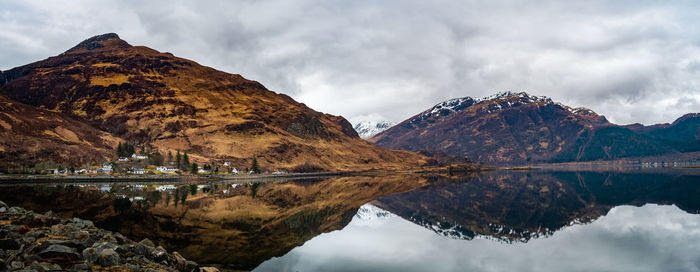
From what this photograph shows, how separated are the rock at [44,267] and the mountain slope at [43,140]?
144m

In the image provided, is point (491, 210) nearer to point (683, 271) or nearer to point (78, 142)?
point (683, 271)

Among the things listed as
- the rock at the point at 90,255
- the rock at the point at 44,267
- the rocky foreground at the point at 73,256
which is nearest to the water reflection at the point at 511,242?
the rocky foreground at the point at 73,256

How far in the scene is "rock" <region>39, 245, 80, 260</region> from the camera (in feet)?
44.9

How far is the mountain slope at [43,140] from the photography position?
438 ft

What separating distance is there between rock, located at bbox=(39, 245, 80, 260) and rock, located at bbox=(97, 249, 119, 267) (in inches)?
32.9

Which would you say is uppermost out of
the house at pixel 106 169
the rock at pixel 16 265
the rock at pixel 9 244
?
the house at pixel 106 169

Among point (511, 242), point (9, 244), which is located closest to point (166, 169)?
point (511, 242)

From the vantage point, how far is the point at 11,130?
500 feet

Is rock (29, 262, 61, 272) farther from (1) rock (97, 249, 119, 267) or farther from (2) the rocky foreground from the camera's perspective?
(1) rock (97, 249, 119, 267)

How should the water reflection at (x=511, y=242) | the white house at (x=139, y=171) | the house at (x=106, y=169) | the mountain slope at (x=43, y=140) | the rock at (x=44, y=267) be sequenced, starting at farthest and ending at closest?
the mountain slope at (x=43, y=140) → the white house at (x=139, y=171) → the house at (x=106, y=169) → the water reflection at (x=511, y=242) → the rock at (x=44, y=267)

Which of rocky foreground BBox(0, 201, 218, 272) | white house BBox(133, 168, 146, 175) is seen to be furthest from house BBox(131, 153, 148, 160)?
rocky foreground BBox(0, 201, 218, 272)

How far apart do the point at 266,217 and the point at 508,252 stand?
2538 cm

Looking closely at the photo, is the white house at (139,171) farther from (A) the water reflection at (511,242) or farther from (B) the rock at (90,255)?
(B) the rock at (90,255)

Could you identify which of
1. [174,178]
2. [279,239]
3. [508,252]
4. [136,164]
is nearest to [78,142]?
[136,164]
